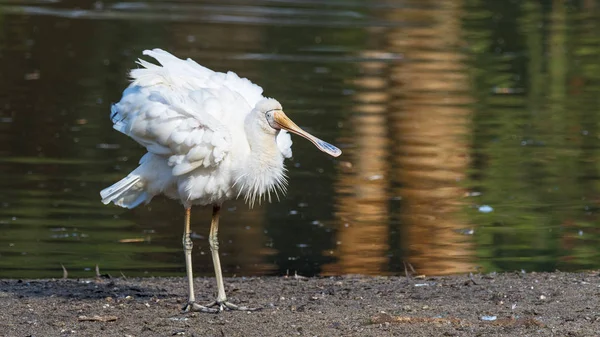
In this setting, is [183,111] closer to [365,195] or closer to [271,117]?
[271,117]

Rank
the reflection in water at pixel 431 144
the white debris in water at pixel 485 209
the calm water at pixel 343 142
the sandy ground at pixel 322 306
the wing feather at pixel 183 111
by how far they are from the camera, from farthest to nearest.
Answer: the white debris in water at pixel 485 209 < the reflection in water at pixel 431 144 < the calm water at pixel 343 142 < the wing feather at pixel 183 111 < the sandy ground at pixel 322 306

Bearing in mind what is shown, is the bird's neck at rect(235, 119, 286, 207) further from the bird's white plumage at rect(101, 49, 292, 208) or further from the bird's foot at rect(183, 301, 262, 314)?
the bird's foot at rect(183, 301, 262, 314)

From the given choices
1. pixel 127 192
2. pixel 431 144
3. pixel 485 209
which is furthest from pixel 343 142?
pixel 127 192

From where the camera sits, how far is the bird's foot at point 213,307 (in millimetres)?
8133

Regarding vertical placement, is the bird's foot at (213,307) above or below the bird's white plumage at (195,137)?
below

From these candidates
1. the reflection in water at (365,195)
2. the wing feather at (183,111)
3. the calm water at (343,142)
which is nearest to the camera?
the wing feather at (183,111)

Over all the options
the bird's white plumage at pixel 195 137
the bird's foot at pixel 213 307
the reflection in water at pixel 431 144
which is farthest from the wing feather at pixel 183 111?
the reflection in water at pixel 431 144

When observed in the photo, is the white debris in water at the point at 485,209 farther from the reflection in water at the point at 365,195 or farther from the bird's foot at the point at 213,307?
the bird's foot at the point at 213,307

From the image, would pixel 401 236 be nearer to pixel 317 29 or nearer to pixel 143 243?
pixel 143 243

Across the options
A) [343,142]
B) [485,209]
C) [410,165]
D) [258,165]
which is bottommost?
[485,209]

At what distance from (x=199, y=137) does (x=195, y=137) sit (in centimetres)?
3

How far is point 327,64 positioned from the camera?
874 inches

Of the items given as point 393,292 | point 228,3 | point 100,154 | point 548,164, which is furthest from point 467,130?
point 228,3

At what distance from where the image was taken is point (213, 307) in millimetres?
8328
